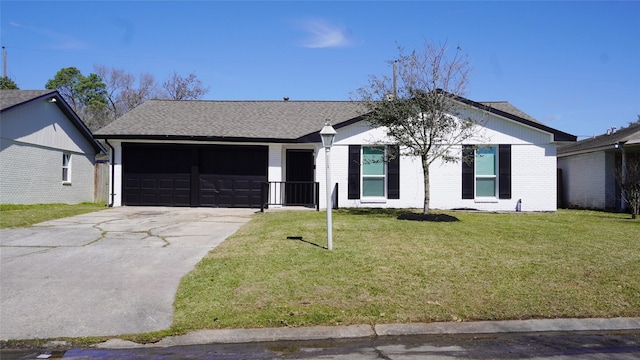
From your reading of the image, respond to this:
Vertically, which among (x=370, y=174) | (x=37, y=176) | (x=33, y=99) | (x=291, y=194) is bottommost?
(x=291, y=194)

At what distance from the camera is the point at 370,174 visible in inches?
637

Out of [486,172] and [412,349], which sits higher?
[486,172]

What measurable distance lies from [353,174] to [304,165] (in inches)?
104

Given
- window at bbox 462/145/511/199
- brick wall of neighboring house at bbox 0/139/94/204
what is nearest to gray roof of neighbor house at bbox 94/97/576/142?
window at bbox 462/145/511/199

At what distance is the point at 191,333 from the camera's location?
5027mm

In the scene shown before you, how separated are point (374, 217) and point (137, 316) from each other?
793 centimetres

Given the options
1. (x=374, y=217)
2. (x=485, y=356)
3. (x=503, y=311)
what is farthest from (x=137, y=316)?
(x=374, y=217)

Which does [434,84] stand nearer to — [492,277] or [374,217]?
[374,217]

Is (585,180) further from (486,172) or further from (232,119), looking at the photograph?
(232,119)

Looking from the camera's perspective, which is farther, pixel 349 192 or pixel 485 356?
pixel 349 192

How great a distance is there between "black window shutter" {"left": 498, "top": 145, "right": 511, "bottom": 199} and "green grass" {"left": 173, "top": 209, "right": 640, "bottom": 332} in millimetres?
5769

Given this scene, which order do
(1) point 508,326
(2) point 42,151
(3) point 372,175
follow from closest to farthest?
(1) point 508,326, (3) point 372,175, (2) point 42,151

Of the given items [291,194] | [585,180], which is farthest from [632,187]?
[291,194]

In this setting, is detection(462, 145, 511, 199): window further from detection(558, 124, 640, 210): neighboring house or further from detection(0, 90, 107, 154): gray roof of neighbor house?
detection(0, 90, 107, 154): gray roof of neighbor house
